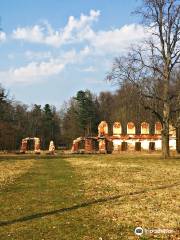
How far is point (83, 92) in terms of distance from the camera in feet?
263

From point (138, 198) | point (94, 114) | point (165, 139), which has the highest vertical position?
point (94, 114)

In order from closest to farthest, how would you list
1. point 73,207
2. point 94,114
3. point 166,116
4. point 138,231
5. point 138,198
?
1. point 138,231
2. point 73,207
3. point 138,198
4. point 166,116
5. point 94,114

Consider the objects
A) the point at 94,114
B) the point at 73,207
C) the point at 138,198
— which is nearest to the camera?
the point at 73,207

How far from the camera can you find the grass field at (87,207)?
351 inches

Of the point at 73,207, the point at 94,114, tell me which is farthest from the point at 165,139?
the point at 94,114

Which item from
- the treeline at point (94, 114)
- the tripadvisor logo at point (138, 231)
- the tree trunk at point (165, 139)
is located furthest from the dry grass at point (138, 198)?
the treeline at point (94, 114)

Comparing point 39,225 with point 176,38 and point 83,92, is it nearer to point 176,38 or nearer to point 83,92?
point 176,38

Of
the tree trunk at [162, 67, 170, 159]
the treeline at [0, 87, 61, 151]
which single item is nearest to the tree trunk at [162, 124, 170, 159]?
the tree trunk at [162, 67, 170, 159]

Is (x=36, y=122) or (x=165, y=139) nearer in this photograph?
(x=165, y=139)

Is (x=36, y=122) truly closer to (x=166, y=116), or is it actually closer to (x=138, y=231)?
(x=166, y=116)

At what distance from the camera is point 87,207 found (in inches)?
458

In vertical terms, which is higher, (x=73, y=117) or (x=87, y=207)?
(x=73, y=117)

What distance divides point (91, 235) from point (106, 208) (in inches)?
115

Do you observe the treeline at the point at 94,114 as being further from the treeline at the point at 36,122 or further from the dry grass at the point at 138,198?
the dry grass at the point at 138,198
